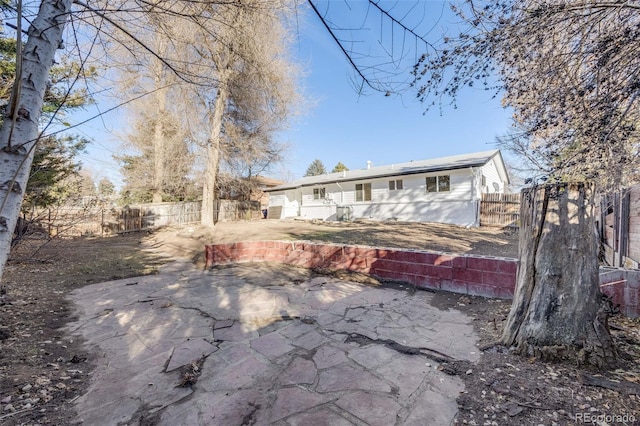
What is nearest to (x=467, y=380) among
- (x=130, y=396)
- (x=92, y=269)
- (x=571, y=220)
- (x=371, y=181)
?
(x=571, y=220)

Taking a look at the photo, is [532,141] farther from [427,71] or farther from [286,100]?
[286,100]

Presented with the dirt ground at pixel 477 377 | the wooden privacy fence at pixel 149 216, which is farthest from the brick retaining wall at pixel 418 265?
the wooden privacy fence at pixel 149 216

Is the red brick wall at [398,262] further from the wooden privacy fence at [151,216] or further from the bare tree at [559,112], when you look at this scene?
the wooden privacy fence at [151,216]

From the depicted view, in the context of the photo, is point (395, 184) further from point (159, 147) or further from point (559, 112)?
point (159, 147)

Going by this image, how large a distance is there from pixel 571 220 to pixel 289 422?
2537 mm

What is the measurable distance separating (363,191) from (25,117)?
641 inches

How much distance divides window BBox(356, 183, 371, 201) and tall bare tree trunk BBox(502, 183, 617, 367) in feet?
47.4

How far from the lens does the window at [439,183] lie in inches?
539

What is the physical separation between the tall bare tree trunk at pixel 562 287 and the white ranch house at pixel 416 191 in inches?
449

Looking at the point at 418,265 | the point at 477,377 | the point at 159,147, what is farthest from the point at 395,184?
the point at 477,377

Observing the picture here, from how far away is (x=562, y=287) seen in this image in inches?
86.6

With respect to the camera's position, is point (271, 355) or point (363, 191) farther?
point (363, 191)

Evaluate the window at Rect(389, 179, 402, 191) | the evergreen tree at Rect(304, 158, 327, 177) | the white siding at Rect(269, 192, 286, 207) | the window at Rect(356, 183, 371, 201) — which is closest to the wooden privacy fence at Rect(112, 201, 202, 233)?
the white siding at Rect(269, 192, 286, 207)

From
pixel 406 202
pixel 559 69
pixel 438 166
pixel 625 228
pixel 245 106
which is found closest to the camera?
pixel 559 69
